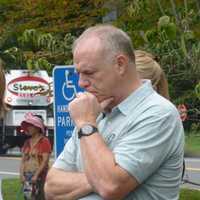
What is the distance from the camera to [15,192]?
1452 centimetres

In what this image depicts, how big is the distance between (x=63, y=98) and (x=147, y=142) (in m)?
4.64

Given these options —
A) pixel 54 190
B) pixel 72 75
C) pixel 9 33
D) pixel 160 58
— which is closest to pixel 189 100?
pixel 160 58

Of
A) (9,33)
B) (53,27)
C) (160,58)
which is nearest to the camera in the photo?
(160,58)

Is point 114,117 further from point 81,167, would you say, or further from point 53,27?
point 53,27

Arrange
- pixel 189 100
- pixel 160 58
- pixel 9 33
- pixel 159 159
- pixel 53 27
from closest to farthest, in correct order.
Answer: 1. pixel 159 159
2. pixel 160 58
3. pixel 189 100
4. pixel 53 27
5. pixel 9 33

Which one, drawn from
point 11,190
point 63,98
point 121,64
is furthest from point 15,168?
point 121,64

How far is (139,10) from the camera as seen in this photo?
8.97 m

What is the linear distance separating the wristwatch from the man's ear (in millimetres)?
246

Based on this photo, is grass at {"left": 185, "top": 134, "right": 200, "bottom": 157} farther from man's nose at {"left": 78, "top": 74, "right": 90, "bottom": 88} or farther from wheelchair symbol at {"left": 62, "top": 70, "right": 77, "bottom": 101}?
man's nose at {"left": 78, "top": 74, "right": 90, "bottom": 88}

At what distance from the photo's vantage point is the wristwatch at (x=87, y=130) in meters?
3.39

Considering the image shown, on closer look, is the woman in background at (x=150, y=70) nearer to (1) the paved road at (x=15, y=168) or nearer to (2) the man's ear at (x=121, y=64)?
(2) the man's ear at (x=121, y=64)

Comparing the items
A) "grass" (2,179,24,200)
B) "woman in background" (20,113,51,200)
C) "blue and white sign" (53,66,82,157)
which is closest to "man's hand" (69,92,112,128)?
"blue and white sign" (53,66,82,157)

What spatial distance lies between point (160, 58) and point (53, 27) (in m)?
4.87

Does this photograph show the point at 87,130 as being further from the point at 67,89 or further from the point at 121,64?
the point at 67,89
